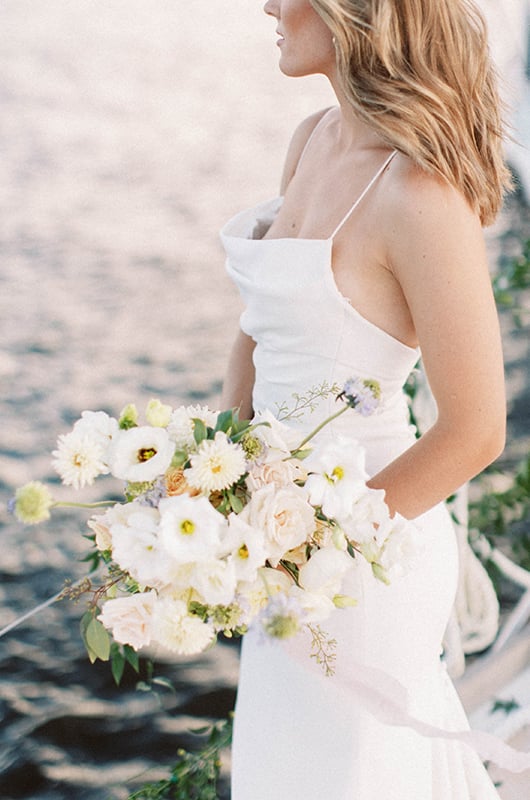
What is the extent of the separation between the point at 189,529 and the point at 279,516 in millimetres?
102

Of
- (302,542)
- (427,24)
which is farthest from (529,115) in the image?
(302,542)

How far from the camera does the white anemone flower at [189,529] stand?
0.82 m

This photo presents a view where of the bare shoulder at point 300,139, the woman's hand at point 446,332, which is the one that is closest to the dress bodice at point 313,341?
the woman's hand at point 446,332

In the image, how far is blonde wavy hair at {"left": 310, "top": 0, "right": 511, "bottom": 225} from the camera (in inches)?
44.3

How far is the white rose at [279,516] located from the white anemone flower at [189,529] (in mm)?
55

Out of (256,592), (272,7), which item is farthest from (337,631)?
(272,7)

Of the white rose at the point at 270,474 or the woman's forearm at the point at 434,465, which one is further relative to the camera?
the woman's forearm at the point at 434,465

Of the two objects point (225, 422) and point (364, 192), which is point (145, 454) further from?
point (364, 192)

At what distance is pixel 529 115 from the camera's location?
A: 3033 millimetres

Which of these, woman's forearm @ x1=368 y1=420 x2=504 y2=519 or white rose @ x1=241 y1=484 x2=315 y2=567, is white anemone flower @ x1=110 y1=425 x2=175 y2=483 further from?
woman's forearm @ x1=368 y1=420 x2=504 y2=519

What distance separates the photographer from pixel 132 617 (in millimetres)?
908

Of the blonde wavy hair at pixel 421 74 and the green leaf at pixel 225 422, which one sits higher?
the blonde wavy hair at pixel 421 74

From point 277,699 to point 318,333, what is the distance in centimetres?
52

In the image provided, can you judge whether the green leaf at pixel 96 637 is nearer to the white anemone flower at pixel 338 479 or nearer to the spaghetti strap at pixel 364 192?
the white anemone flower at pixel 338 479
